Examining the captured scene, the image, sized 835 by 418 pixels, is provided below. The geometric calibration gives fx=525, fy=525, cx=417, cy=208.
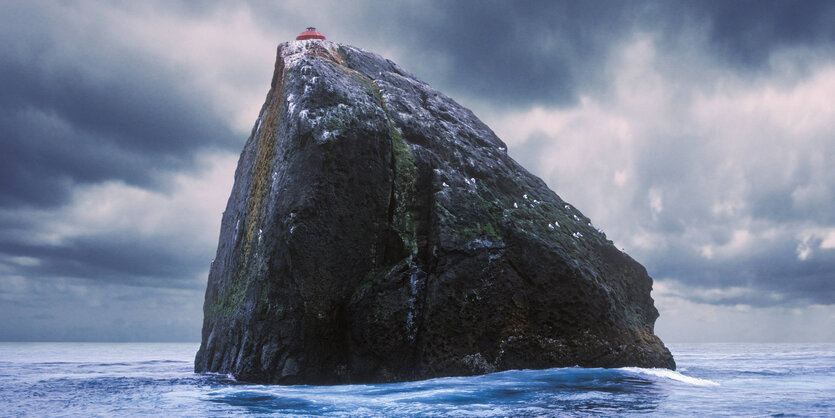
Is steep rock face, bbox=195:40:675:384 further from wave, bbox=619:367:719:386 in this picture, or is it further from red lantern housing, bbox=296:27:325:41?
red lantern housing, bbox=296:27:325:41

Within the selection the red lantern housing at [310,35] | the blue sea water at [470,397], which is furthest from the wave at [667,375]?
the red lantern housing at [310,35]

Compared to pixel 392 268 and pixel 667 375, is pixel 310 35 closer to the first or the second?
pixel 392 268

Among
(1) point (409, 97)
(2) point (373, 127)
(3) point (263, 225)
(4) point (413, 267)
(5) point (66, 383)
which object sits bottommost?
(5) point (66, 383)

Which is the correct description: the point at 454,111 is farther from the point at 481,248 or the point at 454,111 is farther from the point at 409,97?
the point at 481,248

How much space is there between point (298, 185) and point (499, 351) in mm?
6612

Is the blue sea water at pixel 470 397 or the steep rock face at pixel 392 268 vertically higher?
the steep rock face at pixel 392 268

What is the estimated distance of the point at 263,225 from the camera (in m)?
14.4

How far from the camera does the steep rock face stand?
12930mm

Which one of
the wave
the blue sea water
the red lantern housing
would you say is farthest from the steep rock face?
the red lantern housing

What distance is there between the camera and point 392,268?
13.6m

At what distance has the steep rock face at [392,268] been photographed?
42.4 feet

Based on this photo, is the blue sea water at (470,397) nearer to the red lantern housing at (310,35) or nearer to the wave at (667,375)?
the wave at (667,375)

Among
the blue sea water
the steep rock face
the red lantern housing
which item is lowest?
the blue sea water

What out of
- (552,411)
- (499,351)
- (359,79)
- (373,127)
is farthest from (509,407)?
(359,79)
